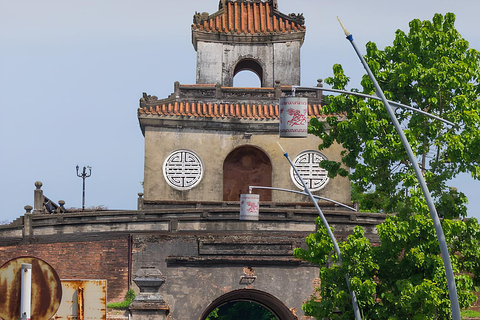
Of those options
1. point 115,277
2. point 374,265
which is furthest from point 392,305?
point 115,277

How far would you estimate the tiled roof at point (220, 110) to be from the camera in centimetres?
3900

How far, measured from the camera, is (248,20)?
4322cm

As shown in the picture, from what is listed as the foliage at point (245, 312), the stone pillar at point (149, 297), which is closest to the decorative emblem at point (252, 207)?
the stone pillar at point (149, 297)

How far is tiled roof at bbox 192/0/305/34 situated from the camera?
4253 cm

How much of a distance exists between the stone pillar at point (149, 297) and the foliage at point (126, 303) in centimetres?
98

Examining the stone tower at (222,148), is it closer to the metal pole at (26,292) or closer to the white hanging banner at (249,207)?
A: the white hanging banner at (249,207)

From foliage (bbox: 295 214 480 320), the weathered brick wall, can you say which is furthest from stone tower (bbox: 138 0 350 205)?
foliage (bbox: 295 214 480 320)

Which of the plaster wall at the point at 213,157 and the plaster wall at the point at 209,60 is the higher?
the plaster wall at the point at 209,60

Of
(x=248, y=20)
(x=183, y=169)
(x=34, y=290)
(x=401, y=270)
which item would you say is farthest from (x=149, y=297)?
(x=34, y=290)

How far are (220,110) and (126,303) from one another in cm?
1152

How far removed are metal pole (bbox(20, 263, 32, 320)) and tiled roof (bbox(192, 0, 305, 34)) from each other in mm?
35896

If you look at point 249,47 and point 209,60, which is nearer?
point 209,60

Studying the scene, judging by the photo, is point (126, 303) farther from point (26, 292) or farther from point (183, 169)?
point (26, 292)

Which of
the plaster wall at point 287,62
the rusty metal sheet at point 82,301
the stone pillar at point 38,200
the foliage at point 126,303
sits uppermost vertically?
the plaster wall at point 287,62
